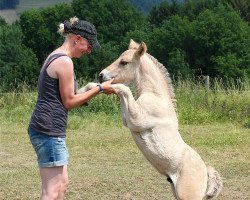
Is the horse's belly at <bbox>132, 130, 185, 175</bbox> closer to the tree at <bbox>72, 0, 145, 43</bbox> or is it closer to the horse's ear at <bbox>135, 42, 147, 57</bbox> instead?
the horse's ear at <bbox>135, 42, 147, 57</bbox>

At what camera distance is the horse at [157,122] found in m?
5.80

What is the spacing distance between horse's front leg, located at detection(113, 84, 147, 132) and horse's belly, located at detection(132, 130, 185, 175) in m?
0.11

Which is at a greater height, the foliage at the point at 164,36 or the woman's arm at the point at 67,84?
the foliage at the point at 164,36

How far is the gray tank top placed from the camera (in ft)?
17.7

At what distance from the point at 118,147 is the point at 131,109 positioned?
6.07 metres

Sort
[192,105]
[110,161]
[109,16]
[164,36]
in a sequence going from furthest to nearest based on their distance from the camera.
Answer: [109,16], [164,36], [192,105], [110,161]

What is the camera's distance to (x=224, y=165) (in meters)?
9.97

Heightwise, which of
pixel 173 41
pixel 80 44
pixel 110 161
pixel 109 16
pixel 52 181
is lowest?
pixel 110 161

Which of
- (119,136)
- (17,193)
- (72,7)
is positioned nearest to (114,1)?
(72,7)

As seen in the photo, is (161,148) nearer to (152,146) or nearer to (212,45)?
(152,146)

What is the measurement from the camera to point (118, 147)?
11.8m

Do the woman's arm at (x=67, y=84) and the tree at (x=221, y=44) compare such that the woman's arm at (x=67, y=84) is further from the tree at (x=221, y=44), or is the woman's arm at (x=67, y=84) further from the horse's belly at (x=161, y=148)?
the tree at (x=221, y=44)

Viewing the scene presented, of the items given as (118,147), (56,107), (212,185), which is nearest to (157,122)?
(212,185)

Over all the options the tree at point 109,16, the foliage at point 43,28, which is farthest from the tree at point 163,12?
the foliage at point 43,28
